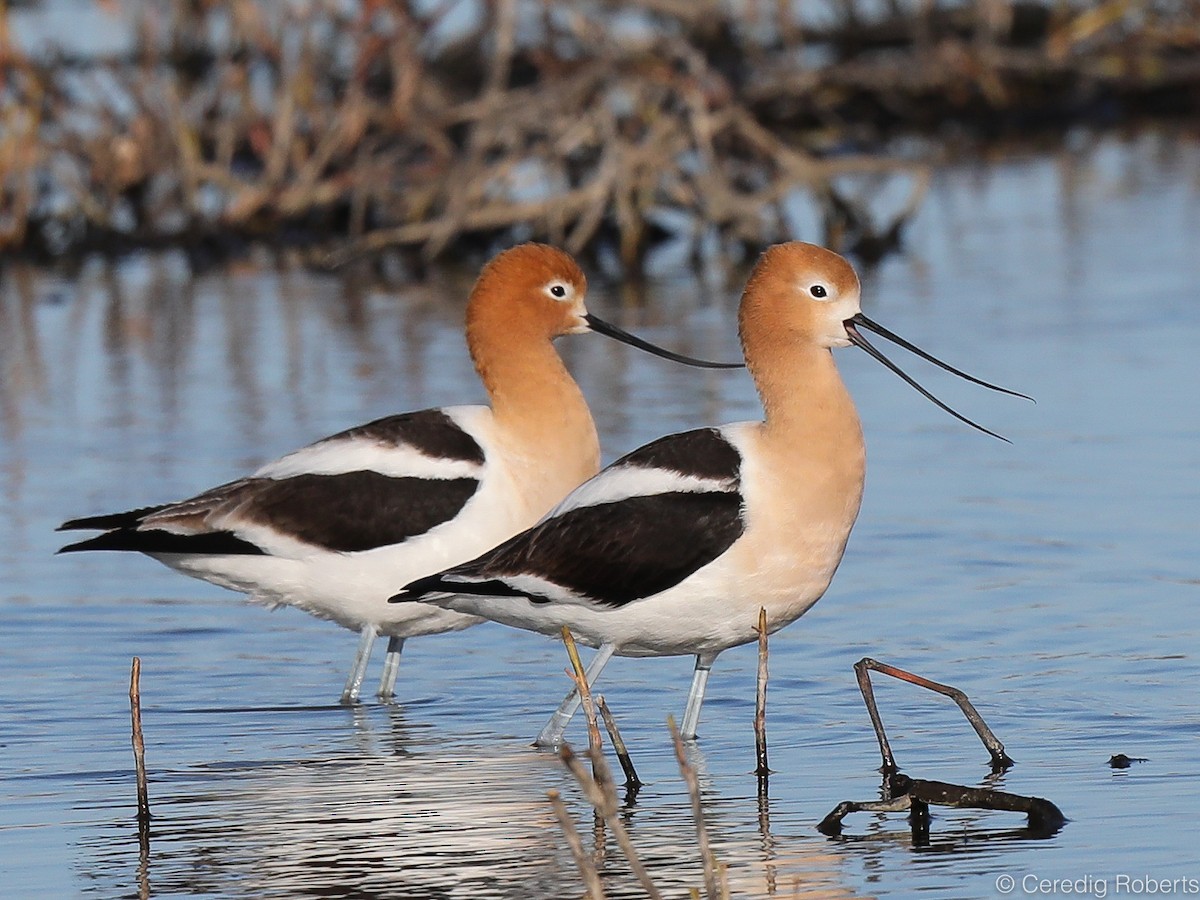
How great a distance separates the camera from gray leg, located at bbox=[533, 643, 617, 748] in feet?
21.8

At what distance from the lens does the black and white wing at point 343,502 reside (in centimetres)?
748

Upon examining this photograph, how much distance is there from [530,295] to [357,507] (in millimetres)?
981

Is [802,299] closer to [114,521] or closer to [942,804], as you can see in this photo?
[942,804]

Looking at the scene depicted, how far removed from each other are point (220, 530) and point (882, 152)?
15938mm

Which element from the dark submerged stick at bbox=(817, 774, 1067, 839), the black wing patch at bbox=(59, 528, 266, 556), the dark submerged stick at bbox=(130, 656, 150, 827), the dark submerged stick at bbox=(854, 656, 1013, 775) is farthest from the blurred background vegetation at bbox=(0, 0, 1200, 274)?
the dark submerged stick at bbox=(817, 774, 1067, 839)

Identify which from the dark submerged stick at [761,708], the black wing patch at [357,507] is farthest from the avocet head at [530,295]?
the dark submerged stick at [761,708]

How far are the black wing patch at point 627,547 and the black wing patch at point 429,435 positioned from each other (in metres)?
0.83

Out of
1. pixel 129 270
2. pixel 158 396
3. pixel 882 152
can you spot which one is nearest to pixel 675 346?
pixel 158 396

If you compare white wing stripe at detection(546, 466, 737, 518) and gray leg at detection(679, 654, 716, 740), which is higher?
white wing stripe at detection(546, 466, 737, 518)

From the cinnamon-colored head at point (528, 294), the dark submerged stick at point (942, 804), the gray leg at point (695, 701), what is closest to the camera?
the dark submerged stick at point (942, 804)

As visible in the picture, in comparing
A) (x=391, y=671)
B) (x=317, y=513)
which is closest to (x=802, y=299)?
(x=317, y=513)

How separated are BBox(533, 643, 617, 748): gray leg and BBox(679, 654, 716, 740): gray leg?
26 centimetres

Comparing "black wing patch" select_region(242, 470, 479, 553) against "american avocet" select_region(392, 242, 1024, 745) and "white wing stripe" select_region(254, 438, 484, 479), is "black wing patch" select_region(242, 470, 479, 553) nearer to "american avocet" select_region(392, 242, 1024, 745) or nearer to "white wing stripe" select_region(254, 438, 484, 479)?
"white wing stripe" select_region(254, 438, 484, 479)

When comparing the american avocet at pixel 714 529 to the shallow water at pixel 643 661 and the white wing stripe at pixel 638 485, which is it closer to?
the white wing stripe at pixel 638 485
